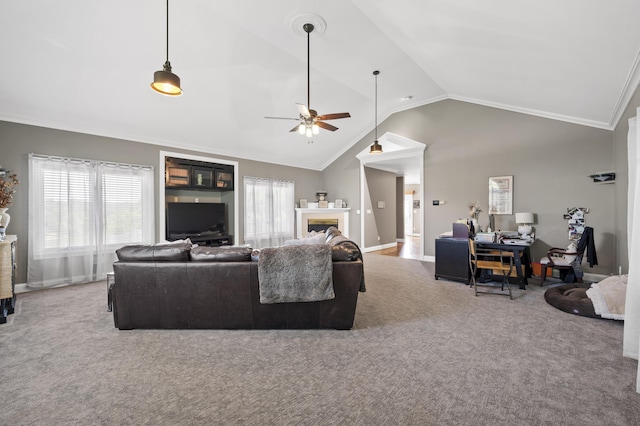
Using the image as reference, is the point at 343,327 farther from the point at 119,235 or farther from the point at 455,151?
the point at 455,151

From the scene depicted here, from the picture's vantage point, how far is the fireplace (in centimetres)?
817

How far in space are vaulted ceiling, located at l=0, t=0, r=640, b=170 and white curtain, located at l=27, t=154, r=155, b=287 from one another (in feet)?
2.33

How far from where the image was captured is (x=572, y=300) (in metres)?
3.26

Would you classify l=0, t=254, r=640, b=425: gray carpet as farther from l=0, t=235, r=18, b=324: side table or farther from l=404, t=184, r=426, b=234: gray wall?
l=404, t=184, r=426, b=234: gray wall

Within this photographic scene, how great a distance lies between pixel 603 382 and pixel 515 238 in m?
3.40

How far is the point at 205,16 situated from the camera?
137 inches

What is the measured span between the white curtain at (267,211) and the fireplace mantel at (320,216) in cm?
21

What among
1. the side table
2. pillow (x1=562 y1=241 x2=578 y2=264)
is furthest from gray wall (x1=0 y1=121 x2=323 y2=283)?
pillow (x1=562 y1=241 x2=578 y2=264)

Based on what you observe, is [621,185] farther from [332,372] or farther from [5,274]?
[5,274]

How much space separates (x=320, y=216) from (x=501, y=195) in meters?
4.45

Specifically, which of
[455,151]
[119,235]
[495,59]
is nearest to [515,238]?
[455,151]

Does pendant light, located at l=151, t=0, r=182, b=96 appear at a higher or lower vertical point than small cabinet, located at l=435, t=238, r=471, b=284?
higher

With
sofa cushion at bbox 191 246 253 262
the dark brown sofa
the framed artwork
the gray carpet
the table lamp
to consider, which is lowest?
the gray carpet

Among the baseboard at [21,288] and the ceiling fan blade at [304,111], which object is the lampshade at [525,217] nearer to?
the ceiling fan blade at [304,111]
